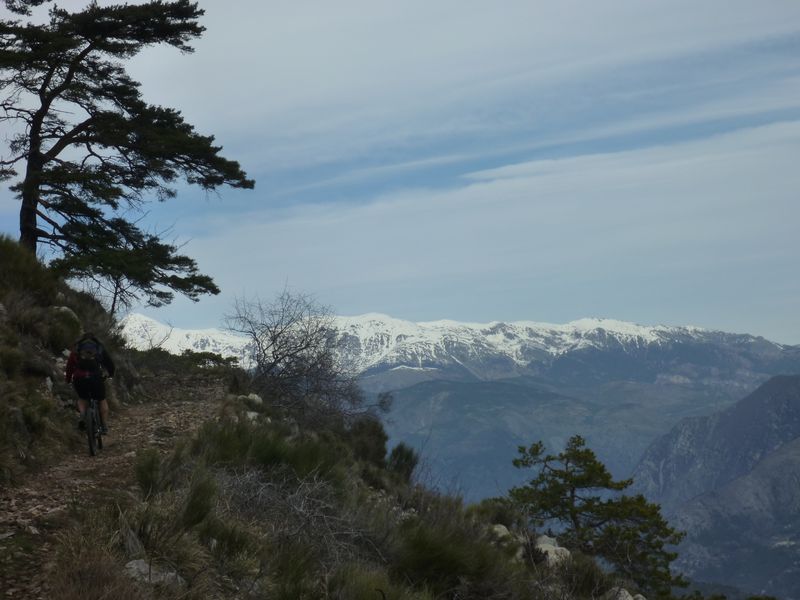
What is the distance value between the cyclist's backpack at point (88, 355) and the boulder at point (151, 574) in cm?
678

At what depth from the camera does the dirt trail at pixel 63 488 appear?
5254 millimetres

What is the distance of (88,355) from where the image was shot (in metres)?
11.2

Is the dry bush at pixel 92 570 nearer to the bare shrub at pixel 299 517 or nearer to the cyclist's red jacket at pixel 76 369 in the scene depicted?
the bare shrub at pixel 299 517

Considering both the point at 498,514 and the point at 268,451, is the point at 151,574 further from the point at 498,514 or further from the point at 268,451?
the point at 498,514

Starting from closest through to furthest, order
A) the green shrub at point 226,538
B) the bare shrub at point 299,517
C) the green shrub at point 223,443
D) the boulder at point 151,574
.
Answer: the boulder at point 151,574, the green shrub at point 226,538, the bare shrub at point 299,517, the green shrub at point 223,443

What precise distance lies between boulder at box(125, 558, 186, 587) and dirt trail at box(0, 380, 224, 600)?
0.48 m

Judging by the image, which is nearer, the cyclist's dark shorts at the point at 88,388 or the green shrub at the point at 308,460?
the green shrub at the point at 308,460

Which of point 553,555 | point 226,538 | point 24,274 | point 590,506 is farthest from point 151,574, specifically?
point 590,506

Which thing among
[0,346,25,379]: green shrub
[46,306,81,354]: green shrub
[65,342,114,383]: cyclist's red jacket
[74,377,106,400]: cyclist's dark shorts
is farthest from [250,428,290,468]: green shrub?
[46,306,81,354]: green shrub

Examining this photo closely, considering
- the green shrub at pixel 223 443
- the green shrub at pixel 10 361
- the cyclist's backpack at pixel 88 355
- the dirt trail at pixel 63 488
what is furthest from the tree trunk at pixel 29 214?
the green shrub at pixel 223 443

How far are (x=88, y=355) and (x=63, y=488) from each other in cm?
354

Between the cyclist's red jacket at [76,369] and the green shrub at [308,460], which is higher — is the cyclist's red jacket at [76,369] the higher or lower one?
the higher one

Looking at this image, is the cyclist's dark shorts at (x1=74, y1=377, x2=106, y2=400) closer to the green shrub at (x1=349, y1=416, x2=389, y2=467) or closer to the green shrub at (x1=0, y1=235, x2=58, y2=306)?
the green shrub at (x1=0, y1=235, x2=58, y2=306)

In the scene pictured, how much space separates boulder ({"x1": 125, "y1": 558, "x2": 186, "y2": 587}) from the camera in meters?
4.81
